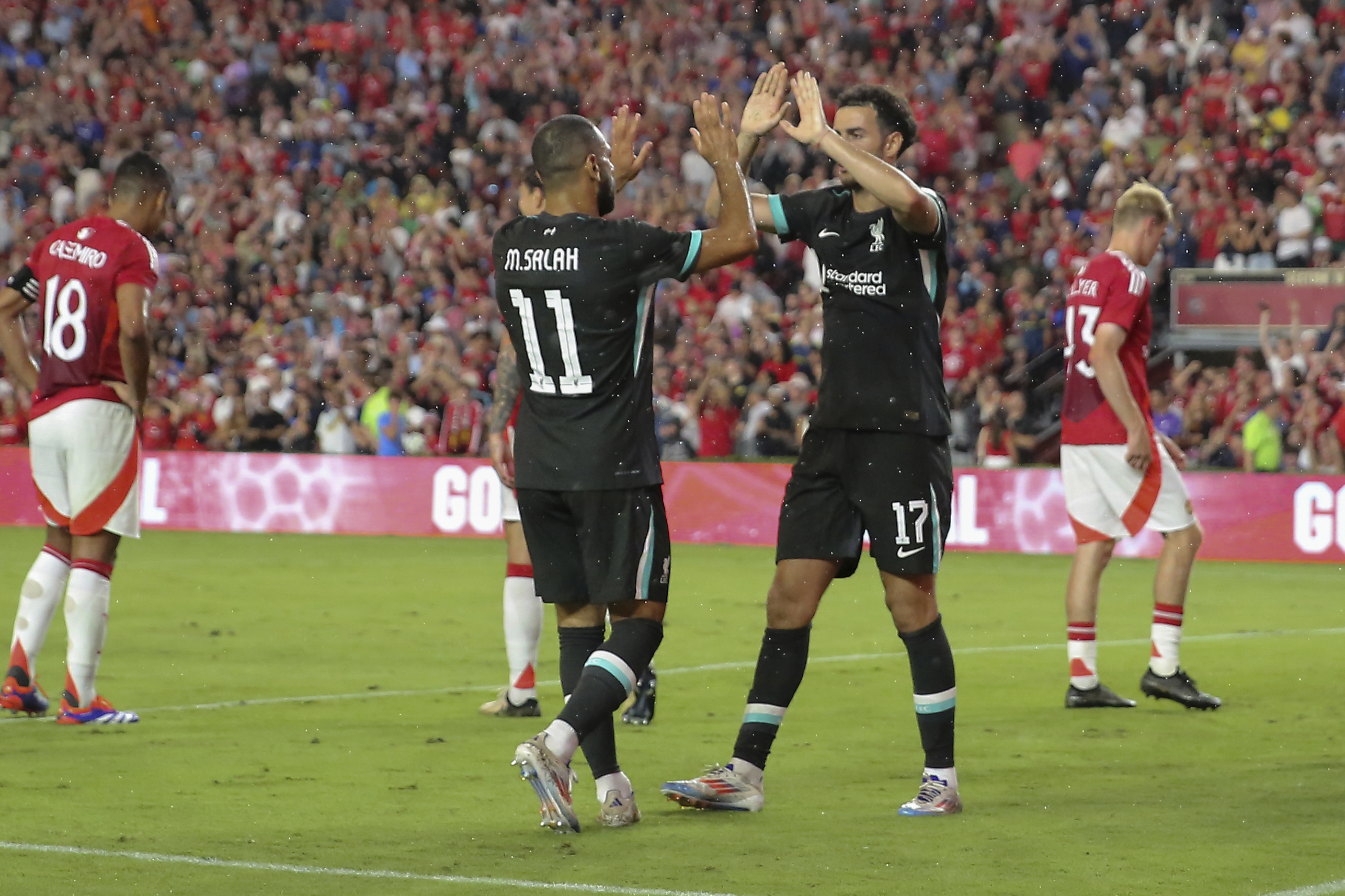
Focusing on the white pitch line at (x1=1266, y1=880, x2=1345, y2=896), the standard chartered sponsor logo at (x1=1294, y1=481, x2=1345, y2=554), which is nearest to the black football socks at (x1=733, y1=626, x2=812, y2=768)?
the white pitch line at (x1=1266, y1=880, x2=1345, y2=896)

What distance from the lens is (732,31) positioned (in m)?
26.2

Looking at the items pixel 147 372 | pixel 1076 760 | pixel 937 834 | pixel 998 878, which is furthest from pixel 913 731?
pixel 147 372

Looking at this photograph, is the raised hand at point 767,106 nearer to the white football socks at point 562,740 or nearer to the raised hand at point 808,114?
the raised hand at point 808,114

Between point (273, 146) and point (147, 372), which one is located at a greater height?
point (273, 146)

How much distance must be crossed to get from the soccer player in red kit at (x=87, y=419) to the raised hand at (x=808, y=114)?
3.16 metres

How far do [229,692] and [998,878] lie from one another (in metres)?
4.90

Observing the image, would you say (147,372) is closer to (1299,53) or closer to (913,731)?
(913,731)

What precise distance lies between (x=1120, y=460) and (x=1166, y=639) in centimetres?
83

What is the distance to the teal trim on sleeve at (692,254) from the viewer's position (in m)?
5.61

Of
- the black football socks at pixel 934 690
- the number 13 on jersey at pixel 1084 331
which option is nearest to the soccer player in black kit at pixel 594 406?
the black football socks at pixel 934 690

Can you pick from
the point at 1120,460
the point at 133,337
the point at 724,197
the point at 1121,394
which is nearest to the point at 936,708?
the point at 724,197

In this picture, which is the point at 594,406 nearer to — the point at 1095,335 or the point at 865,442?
the point at 865,442

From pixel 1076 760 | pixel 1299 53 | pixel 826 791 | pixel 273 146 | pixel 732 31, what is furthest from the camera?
pixel 273 146

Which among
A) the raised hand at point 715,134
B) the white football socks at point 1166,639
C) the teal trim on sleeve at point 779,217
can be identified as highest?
the raised hand at point 715,134
